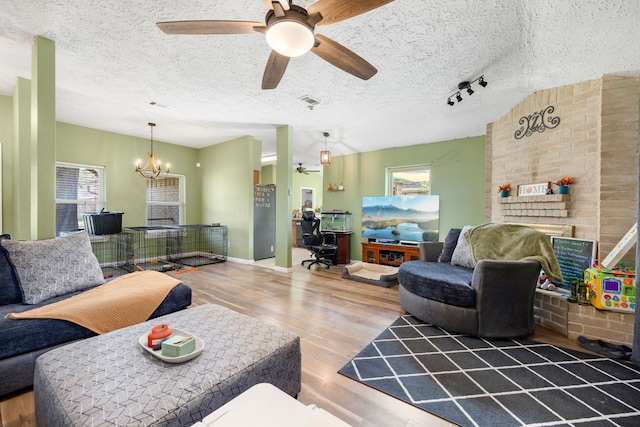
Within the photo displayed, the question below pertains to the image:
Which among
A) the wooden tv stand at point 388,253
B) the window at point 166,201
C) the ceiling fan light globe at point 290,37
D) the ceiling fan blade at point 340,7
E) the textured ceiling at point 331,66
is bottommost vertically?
the wooden tv stand at point 388,253

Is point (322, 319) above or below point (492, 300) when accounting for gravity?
below

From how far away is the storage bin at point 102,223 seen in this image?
3729 millimetres

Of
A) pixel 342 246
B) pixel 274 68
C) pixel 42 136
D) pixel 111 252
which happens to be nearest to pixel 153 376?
pixel 274 68

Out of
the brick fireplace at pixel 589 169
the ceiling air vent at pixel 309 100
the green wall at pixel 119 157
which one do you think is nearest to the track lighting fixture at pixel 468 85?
the brick fireplace at pixel 589 169

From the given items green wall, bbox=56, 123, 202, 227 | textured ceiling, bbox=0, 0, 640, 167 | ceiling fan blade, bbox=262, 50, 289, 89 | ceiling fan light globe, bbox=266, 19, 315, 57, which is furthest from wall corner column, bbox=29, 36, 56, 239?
green wall, bbox=56, 123, 202, 227

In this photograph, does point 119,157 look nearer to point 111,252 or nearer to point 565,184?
point 111,252

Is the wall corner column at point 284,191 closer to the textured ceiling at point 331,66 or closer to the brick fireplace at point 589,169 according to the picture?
the textured ceiling at point 331,66

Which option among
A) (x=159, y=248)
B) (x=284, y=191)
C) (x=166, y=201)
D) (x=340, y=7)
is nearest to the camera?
(x=340, y=7)

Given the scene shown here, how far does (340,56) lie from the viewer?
1.76 m

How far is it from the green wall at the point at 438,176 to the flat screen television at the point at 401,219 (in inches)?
10.8

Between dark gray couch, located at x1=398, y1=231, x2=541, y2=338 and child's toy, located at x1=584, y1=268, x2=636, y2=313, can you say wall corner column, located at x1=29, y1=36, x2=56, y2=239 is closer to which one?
dark gray couch, located at x1=398, y1=231, x2=541, y2=338

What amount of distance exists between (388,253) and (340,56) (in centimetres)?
403

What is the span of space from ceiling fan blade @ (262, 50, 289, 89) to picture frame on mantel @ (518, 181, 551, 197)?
3156 mm

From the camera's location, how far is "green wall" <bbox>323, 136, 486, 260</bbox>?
4523 millimetres
